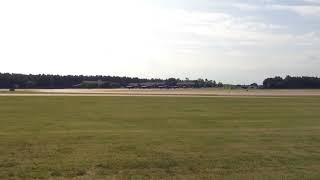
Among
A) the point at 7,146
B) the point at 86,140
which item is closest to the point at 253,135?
the point at 86,140

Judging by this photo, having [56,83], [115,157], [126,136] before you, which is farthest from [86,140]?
[56,83]

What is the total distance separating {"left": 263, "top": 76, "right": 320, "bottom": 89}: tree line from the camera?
158750 millimetres

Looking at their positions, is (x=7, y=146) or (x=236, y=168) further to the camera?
(x=7, y=146)

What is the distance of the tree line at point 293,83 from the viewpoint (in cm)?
15875

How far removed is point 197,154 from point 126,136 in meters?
6.40

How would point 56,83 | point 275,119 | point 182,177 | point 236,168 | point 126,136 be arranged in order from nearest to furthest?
point 182,177 < point 236,168 < point 126,136 < point 275,119 < point 56,83

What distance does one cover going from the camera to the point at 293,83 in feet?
531

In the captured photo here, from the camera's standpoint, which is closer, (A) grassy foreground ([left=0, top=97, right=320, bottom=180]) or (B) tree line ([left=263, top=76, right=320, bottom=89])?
(A) grassy foreground ([left=0, top=97, right=320, bottom=180])

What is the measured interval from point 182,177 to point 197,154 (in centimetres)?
417

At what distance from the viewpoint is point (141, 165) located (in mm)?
17562

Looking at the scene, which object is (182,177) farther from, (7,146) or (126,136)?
(126,136)

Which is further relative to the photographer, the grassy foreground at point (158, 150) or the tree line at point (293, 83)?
the tree line at point (293, 83)

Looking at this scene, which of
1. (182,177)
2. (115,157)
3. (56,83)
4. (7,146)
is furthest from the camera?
(56,83)

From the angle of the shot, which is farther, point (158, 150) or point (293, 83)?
point (293, 83)
